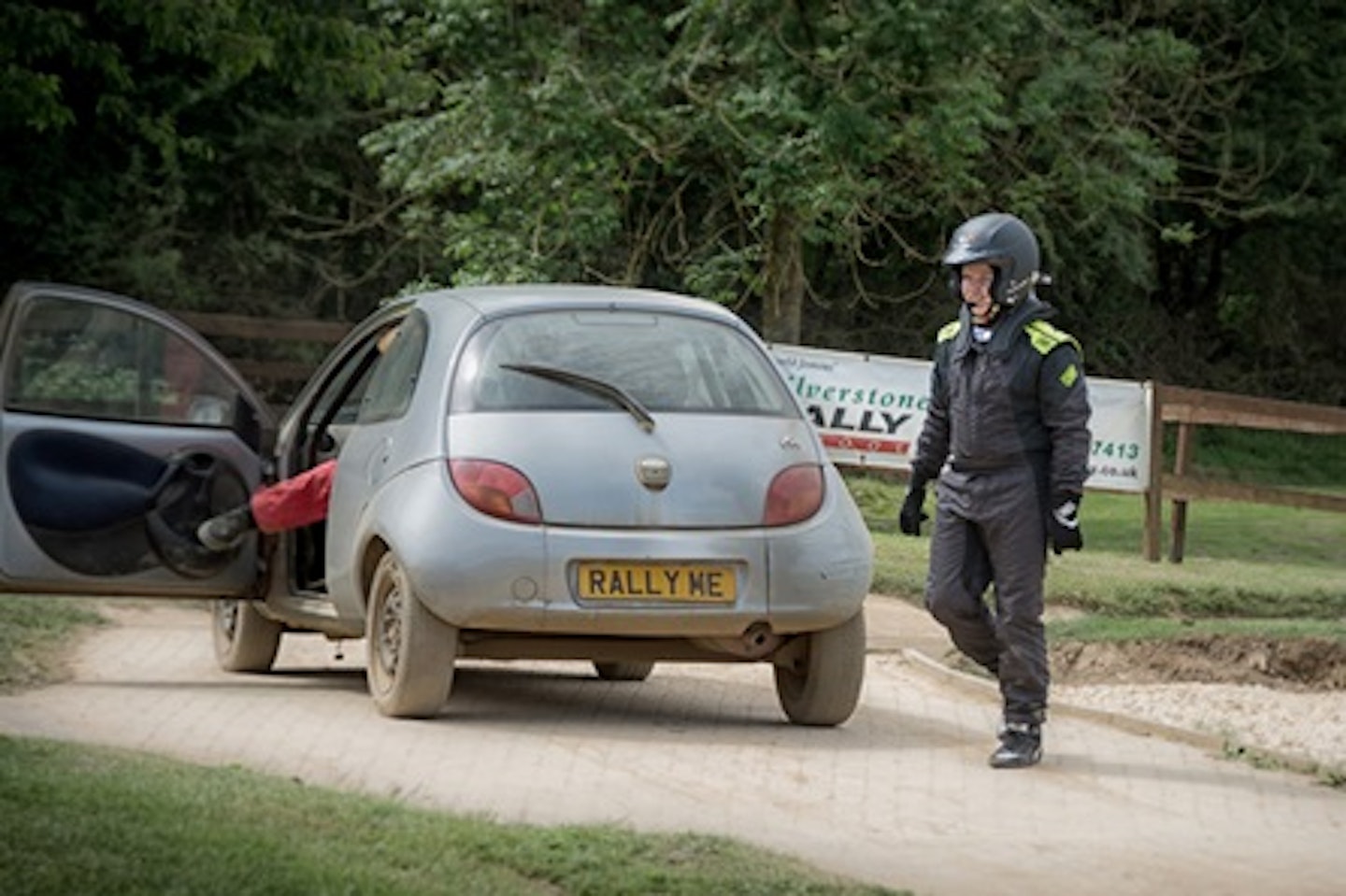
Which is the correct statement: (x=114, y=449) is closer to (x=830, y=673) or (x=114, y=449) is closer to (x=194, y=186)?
(x=830, y=673)

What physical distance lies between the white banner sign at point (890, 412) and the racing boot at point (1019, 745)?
42.6 feet

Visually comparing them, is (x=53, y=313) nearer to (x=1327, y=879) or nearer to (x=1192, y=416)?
(x=1327, y=879)

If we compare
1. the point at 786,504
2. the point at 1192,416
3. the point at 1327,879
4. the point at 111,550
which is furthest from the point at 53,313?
the point at 1192,416

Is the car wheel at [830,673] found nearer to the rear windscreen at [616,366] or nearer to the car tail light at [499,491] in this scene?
the rear windscreen at [616,366]

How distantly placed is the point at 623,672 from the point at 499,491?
266cm

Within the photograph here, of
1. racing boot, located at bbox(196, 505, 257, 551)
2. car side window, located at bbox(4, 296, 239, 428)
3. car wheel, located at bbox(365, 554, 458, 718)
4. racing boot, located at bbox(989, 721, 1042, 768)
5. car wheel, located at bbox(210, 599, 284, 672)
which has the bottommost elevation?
car wheel, located at bbox(210, 599, 284, 672)

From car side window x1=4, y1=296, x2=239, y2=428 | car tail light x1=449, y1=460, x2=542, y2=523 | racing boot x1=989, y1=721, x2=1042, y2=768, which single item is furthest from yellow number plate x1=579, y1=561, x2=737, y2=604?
car side window x1=4, y1=296, x2=239, y2=428

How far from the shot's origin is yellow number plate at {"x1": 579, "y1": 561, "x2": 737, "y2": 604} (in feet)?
38.8

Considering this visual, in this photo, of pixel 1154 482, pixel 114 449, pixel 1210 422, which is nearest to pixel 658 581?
pixel 114 449

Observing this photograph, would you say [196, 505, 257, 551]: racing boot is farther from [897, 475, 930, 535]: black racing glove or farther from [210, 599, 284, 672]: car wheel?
[897, 475, 930, 535]: black racing glove

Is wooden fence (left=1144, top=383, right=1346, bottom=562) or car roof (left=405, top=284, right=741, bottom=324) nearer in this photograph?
car roof (left=405, top=284, right=741, bottom=324)

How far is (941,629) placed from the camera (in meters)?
17.9

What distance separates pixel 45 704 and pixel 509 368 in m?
2.15

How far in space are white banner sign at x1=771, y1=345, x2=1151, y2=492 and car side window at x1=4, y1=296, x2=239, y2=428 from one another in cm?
1163
